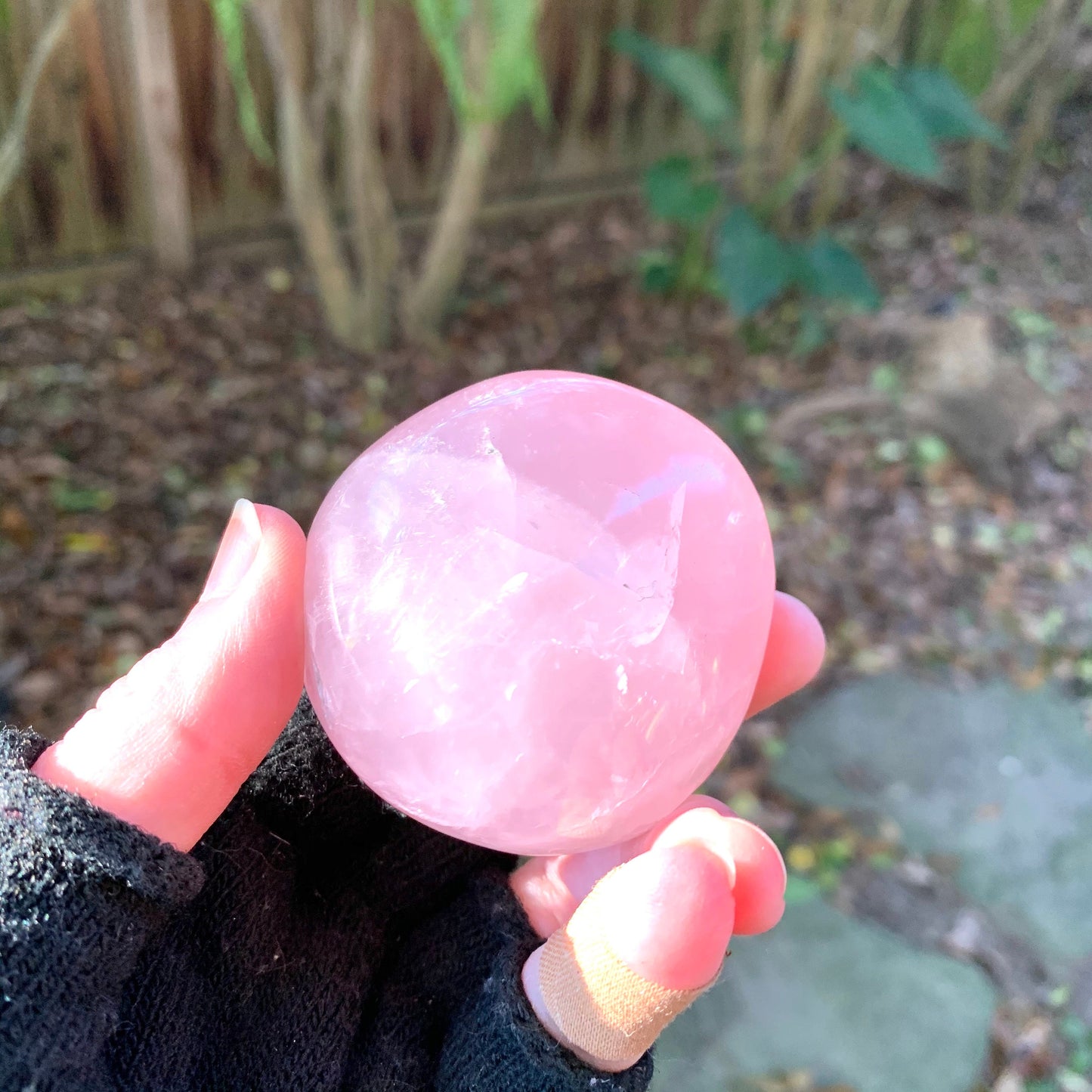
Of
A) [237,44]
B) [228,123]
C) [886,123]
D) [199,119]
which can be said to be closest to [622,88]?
[886,123]

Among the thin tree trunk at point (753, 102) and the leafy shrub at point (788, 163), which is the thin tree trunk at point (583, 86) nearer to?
the leafy shrub at point (788, 163)

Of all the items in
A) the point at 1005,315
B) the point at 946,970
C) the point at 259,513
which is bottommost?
the point at 946,970

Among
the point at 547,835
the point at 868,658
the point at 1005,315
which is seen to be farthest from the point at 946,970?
the point at 1005,315

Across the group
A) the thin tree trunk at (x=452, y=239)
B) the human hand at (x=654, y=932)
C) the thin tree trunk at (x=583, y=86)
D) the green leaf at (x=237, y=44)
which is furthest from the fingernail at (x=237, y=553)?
the thin tree trunk at (x=583, y=86)

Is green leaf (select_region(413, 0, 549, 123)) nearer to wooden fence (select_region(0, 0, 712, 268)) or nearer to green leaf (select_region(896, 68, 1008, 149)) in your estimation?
wooden fence (select_region(0, 0, 712, 268))

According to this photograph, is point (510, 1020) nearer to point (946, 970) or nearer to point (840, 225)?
point (946, 970)

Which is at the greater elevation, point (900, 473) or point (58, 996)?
point (58, 996)
